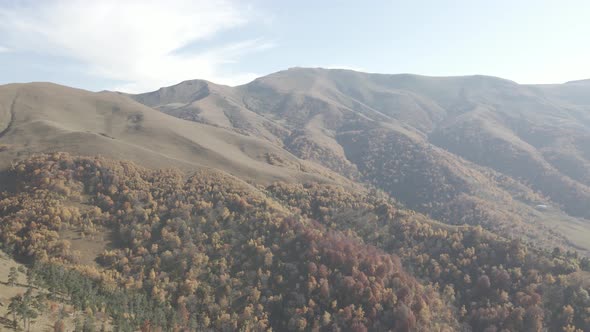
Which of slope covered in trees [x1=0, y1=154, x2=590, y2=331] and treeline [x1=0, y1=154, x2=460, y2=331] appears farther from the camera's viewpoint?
slope covered in trees [x1=0, y1=154, x2=590, y2=331]

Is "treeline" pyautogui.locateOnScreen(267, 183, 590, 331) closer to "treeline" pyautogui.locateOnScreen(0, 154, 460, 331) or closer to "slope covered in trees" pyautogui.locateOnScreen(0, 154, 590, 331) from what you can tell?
"slope covered in trees" pyautogui.locateOnScreen(0, 154, 590, 331)

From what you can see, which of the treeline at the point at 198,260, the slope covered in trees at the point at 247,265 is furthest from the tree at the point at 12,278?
the slope covered in trees at the point at 247,265

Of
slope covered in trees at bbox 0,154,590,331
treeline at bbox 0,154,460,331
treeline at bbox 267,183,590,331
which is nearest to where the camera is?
treeline at bbox 0,154,460,331

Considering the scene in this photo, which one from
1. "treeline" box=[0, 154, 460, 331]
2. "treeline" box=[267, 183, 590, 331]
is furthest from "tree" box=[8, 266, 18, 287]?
"treeline" box=[267, 183, 590, 331]

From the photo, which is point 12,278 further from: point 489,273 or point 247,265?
point 489,273

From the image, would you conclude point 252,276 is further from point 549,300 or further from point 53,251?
point 549,300

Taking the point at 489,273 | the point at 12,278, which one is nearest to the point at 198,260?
the point at 12,278

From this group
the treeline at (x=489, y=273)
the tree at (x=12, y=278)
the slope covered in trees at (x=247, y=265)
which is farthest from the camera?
the treeline at (x=489, y=273)

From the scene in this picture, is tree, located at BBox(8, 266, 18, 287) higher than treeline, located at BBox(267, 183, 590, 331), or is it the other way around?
tree, located at BBox(8, 266, 18, 287)

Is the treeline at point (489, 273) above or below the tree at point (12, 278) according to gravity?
below

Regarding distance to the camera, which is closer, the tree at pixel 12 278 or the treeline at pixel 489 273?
the tree at pixel 12 278

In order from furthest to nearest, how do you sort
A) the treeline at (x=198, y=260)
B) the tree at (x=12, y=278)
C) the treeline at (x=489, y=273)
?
the treeline at (x=489, y=273) < the treeline at (x=198, y=260) < the tree at (x=12, y=278)

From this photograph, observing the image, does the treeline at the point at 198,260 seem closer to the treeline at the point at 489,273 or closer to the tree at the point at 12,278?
the tree at the point at 12,278

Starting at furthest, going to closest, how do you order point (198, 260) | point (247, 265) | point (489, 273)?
point (489, 273) → point (247, 265) → point (198, 260)
